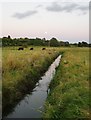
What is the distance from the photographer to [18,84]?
53.0 ft

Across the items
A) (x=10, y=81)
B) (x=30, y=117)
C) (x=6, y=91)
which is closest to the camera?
(x=30, y=117)

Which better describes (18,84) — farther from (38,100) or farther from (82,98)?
(82,98)

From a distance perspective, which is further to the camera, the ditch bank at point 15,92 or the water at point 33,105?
the ditch bank at point 15,92

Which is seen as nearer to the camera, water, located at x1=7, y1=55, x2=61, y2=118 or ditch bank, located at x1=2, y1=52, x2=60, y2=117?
water, located at x1=7, y1=55, x2=61, y2=118

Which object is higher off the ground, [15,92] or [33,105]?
[15,92]

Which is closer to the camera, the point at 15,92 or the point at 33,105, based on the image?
the point at 33,105

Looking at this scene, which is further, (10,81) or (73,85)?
(10,81)

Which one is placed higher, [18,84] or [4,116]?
[18,84]

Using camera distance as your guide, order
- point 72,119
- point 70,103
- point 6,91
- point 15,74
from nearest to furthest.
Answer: point 72,119
point 70,103
point 6,91
point 15,74

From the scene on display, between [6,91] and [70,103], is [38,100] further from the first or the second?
[70,103]

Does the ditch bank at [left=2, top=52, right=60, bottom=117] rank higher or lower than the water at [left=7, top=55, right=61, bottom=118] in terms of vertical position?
higher

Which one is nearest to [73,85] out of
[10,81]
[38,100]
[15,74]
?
[38,100]

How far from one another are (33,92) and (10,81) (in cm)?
254

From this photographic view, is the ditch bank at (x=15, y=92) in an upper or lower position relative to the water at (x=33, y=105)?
upper
